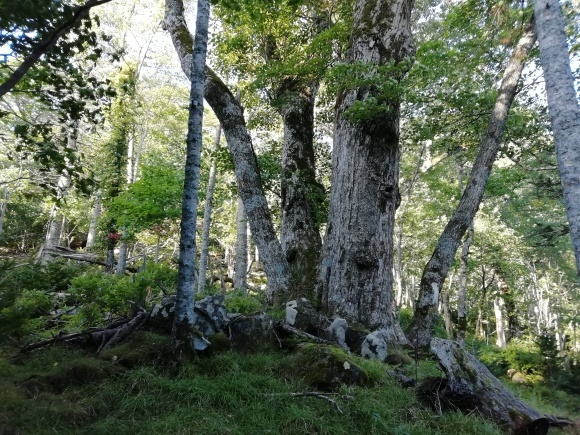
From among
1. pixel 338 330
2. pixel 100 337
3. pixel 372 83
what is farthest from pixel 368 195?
pixel 100 337

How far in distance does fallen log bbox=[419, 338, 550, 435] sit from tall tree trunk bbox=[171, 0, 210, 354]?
2.53m

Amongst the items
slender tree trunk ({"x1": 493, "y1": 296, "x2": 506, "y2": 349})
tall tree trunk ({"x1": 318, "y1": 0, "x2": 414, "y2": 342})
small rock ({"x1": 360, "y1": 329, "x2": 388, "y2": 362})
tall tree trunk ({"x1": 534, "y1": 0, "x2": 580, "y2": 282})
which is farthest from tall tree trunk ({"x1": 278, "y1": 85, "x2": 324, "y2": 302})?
slender tree trunk ({"x1": 493, "y1": 296, "x2": 506, "y2": 349})

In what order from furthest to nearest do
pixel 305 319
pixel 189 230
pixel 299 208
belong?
pixel 299 208, pixel 305 319, pixel 189 230

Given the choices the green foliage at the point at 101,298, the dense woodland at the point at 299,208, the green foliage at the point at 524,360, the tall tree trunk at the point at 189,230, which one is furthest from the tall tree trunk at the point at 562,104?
the green foliage at the point at 524,360

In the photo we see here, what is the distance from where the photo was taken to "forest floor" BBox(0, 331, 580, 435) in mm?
2916

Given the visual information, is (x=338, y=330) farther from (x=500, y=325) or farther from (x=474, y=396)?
(x=500, y=325)

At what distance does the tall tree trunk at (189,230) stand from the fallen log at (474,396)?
8.31ft

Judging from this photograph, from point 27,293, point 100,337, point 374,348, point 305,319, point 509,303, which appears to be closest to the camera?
point 100,337

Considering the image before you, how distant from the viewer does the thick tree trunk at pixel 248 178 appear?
6609mm

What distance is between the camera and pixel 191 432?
2840mm

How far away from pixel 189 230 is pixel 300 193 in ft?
14.2

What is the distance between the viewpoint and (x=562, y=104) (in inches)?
148

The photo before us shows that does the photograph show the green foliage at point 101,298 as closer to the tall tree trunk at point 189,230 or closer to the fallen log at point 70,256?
Answer: the tall tree trunk at point 189,230

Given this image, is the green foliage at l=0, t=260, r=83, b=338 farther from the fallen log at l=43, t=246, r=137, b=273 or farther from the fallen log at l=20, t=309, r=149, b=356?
the fallen log at l=43, t=246, r=137, b=273
